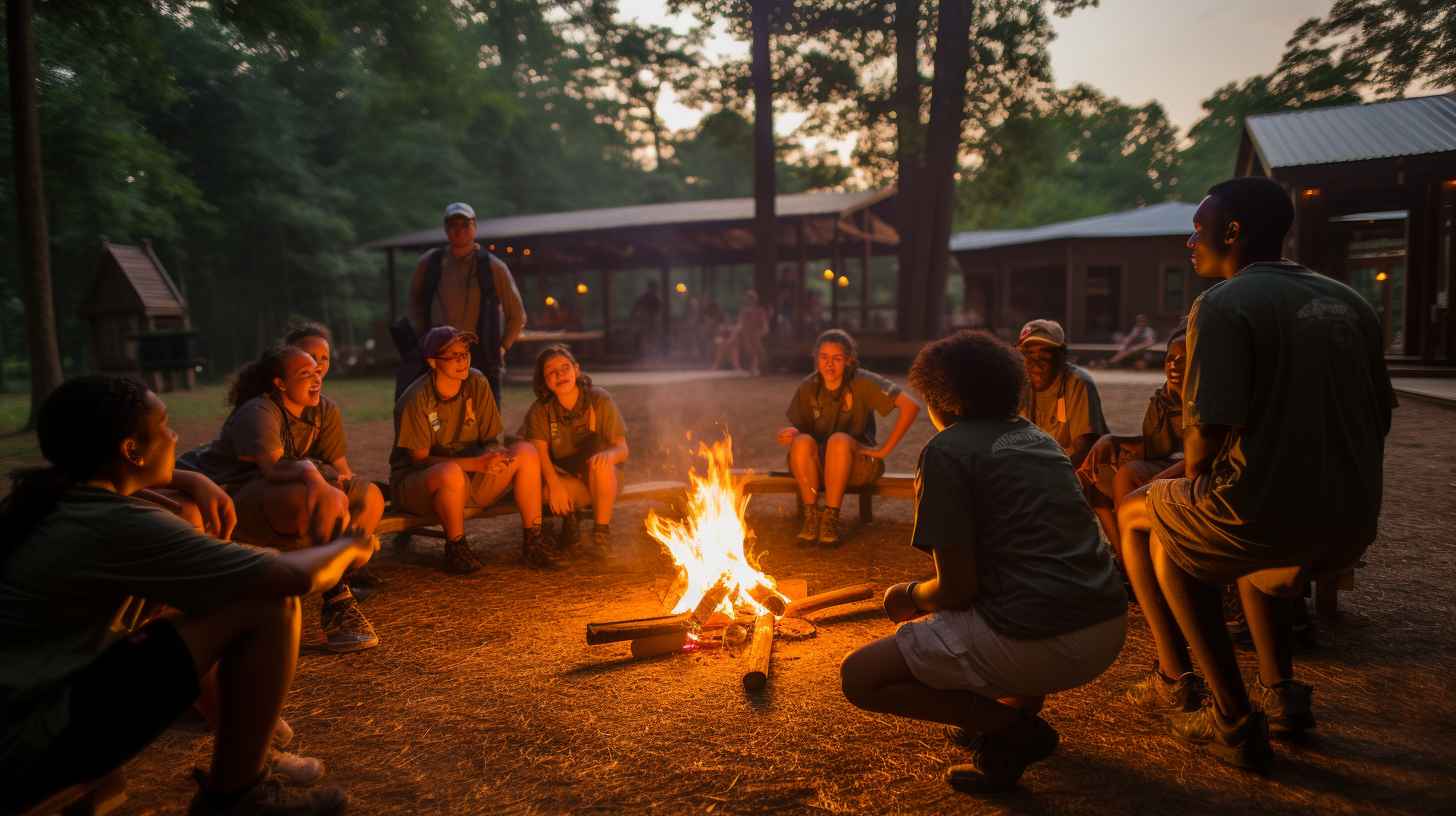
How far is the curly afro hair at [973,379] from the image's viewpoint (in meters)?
2.54

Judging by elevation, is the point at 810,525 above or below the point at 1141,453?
→ below

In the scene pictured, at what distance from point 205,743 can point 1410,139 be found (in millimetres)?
16841

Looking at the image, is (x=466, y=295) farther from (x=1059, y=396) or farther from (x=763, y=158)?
(x=763, y=158)

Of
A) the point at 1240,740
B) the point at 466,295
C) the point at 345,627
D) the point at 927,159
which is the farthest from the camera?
the point at 927,159

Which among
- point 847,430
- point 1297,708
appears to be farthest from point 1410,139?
point 1297,708

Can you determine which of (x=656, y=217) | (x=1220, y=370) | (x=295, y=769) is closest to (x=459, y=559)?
(x=295, y=769)

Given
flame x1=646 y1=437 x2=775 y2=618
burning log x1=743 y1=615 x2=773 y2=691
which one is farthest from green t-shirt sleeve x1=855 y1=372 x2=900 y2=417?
burning log x1=743 y1=615 x2=773 y2=691

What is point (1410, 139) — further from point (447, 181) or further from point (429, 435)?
point (447, 181)

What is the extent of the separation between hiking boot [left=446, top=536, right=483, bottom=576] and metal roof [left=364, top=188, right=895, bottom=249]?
616 inches

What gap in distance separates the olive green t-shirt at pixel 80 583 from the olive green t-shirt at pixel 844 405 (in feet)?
13.6

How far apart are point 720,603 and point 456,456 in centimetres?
214

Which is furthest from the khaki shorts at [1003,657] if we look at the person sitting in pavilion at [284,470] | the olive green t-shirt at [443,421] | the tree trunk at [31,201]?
the tree trunk at [31,201]

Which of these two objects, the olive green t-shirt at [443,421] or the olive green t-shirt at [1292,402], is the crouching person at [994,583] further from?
the olive green t-shirt at [443,421]

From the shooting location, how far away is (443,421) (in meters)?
5.22
